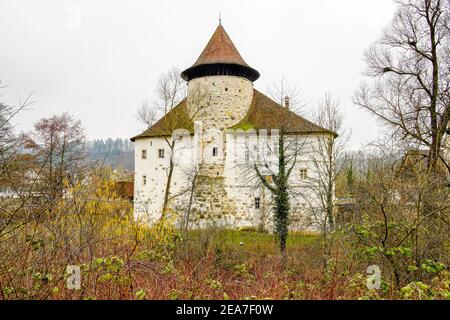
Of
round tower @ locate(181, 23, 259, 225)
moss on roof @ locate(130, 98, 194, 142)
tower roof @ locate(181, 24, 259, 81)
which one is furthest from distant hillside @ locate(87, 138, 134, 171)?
tower roof @ locate(181, 24, 259, 81)

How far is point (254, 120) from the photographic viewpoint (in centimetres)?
2317

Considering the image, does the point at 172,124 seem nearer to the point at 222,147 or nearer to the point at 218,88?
the point at 222,147

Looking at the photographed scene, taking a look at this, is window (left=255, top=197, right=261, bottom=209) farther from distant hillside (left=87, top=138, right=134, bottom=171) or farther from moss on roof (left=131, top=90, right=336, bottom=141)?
distant hillside (left=87, top=138, right=134, bottom=171)

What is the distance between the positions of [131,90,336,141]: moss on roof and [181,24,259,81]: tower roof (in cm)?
206

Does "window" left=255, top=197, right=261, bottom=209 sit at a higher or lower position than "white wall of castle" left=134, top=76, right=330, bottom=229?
lower

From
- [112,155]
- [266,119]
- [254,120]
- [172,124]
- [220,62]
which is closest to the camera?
[112,155]

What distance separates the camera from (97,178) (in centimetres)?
801

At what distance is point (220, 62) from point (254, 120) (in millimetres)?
4284

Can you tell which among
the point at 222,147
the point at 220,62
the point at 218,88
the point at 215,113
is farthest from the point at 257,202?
the point at 220,62

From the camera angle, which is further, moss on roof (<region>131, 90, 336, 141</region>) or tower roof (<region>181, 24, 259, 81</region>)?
tower roof (<region>181, 24, 259, 81</region>)

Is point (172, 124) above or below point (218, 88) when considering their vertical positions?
below

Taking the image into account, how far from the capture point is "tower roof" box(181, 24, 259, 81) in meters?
23.0

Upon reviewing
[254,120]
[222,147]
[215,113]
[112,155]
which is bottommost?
[112,155]
